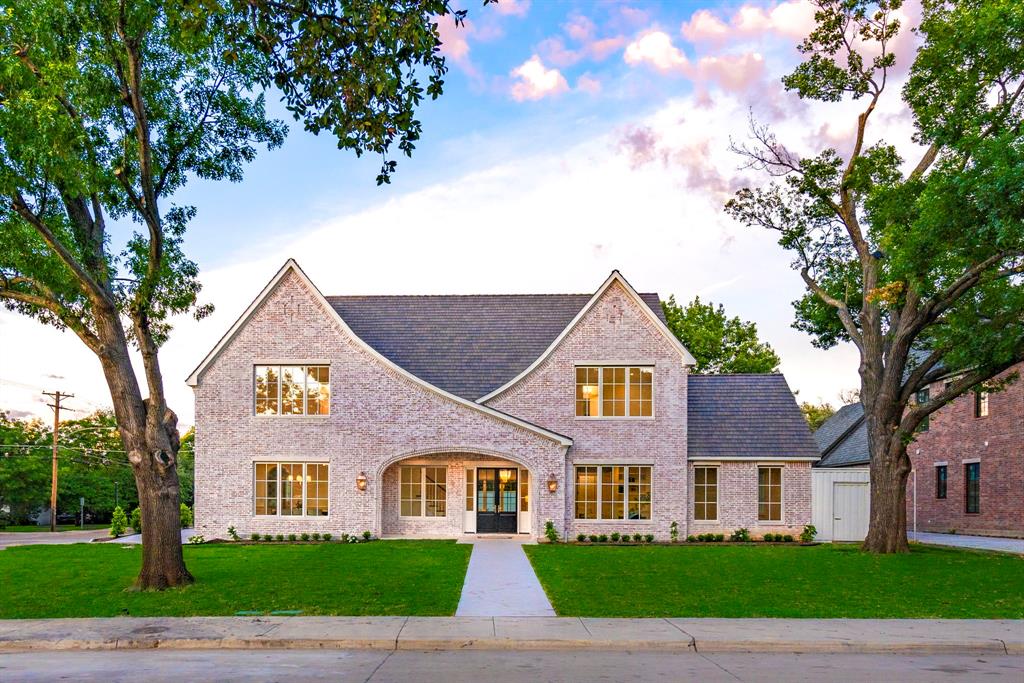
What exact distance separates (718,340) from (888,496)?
28069 mm

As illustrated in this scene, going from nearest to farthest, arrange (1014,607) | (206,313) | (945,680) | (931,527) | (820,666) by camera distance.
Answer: (945,680), (820,666), (1014,607), (206,313), (931,527)

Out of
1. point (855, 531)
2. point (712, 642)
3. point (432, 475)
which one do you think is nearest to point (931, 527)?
point (855, 531)

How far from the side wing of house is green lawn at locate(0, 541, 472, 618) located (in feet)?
7.19

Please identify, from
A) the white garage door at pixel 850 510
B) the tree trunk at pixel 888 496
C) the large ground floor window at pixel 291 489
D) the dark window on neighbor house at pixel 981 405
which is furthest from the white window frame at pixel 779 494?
the large ground floor window at pixel 291 489

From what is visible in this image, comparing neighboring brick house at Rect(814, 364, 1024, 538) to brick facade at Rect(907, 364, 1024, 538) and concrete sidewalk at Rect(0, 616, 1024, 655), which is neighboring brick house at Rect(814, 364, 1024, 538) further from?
concrete sidewalk at Rect(0, 616, 1024, 655)

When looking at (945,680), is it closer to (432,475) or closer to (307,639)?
(307,639)

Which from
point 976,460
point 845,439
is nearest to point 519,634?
point 976,460

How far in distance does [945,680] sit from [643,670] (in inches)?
120

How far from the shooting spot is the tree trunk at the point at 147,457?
1498cm

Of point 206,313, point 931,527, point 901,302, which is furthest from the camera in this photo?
point 931,527

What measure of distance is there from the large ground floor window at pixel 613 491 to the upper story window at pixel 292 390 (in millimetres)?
8007

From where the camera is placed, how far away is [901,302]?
21.3 meters

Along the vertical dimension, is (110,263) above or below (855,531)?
above

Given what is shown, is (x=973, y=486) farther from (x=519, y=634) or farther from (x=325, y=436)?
(x=519, y=634)
